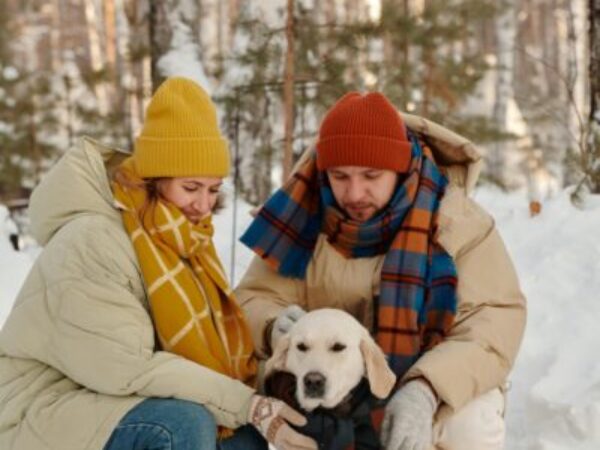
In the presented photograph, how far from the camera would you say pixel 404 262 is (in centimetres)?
297

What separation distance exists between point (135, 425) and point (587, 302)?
126 inches

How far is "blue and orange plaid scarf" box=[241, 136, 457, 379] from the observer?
9.63ft

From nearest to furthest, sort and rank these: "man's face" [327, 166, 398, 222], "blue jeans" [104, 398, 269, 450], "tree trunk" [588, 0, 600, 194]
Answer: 1. "blue jeans" [104, 398, 269, 450]
2. "man's face" [327, 166, 398, 222]
3. "tree trunk" [588, 0, 600, 194]

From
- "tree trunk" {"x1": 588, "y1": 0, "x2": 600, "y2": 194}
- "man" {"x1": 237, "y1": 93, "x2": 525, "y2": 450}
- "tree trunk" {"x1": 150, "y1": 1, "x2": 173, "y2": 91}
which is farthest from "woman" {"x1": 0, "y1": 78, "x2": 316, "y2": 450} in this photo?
"tree trunk" {"x1": 150, "y1": 1, "x2": 173, "y2": 91}

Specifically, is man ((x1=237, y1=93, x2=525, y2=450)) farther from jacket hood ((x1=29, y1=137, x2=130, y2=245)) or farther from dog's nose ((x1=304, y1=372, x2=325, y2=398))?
jacket hood ((x1=29, y1=137, x2=130, y2=245))

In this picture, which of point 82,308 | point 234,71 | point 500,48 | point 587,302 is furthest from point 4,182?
point 500,48

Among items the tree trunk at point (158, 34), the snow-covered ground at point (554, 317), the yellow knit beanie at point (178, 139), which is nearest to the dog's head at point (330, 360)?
the yellow knit beanie at point (178, 139)

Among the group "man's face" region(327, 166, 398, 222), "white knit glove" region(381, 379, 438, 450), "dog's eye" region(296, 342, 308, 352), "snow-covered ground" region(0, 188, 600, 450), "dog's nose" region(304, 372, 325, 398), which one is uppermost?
"man's face" region(327, 166, 398, 222)

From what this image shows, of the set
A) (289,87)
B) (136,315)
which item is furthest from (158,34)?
(136,315)

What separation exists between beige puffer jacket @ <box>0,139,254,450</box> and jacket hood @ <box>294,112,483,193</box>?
1232mm

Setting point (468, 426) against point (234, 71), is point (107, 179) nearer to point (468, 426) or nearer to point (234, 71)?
point (468, 426)

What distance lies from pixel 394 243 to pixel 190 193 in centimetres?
75

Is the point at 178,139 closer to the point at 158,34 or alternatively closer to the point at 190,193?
the point at 190,193

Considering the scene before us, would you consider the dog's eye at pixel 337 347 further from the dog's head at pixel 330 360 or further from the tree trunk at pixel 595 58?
the tree trunk at pixel 595 58
